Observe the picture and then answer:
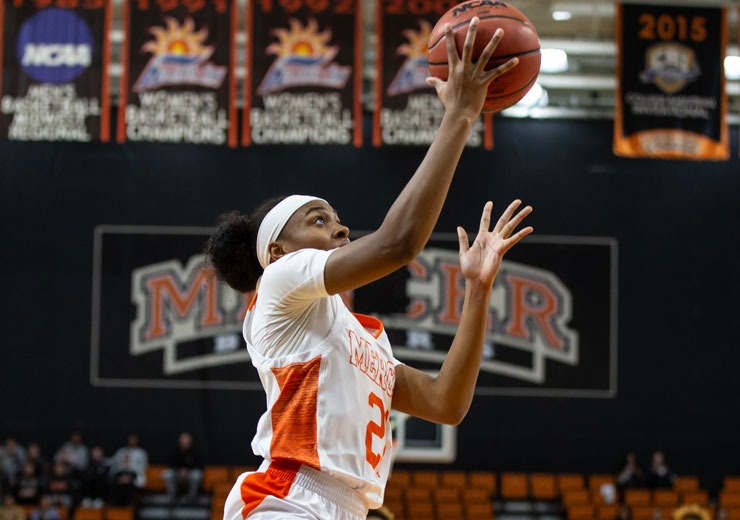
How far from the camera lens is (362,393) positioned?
111 inches

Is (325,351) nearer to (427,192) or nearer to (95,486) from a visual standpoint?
(427,192)

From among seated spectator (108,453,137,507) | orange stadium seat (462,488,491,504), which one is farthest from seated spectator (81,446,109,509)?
orange stadium seat (462,488,491,504)

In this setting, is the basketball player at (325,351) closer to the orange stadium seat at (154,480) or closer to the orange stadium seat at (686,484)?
the orange stadium seat at (154,480)

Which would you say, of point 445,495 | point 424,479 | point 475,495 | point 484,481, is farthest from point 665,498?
point 424,479

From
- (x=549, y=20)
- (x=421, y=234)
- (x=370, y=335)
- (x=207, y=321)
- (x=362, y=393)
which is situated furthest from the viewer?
(x=207, y=321)

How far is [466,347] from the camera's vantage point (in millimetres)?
3051

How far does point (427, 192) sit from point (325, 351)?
0.64 metres

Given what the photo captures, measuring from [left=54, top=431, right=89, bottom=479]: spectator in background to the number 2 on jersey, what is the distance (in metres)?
13.1

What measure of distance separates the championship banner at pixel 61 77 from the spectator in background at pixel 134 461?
21.9ft

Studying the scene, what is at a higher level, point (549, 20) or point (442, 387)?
point (549, 20)

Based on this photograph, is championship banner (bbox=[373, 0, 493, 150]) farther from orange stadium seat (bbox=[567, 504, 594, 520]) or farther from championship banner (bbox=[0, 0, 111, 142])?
orange stadium seat (bbox=[567, 504, 594, 520])

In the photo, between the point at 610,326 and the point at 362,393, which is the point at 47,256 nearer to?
the point at 610,326

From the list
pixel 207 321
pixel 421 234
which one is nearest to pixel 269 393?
pixel 421 234

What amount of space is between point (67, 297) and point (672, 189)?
938 centimetres
